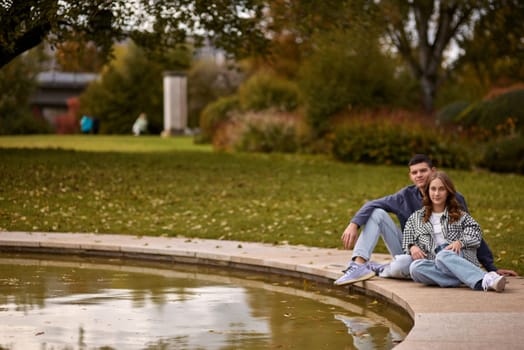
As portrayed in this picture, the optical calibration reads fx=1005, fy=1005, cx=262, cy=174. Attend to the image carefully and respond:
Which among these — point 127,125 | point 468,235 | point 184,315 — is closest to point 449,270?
point 468,235

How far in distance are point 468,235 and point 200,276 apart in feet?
10.1

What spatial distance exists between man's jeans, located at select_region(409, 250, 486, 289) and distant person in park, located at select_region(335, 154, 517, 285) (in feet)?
1.10

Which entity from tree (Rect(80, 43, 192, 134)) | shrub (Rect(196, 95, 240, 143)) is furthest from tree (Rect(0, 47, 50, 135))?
shrub (Rect(196, 95, 240, 143))

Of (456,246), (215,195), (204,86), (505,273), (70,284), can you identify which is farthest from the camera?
(204,86)

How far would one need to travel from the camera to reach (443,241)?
350 inches

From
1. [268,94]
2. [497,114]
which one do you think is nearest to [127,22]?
[497,114]

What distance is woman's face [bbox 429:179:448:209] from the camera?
8.84 m

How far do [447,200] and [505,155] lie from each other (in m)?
17.0

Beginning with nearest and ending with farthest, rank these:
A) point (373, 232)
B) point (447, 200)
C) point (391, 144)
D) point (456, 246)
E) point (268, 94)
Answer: point (456, 246)
point (447, 200)
point (373, 232)
point (391, 144)
point (268, 94)

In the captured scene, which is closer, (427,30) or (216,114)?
(427,30)

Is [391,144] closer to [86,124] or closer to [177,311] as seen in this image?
[177,311]

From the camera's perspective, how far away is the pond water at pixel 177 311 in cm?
730

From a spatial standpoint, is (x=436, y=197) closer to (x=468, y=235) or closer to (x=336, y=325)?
(x=468, y=235)

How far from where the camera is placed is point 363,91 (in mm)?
29406
